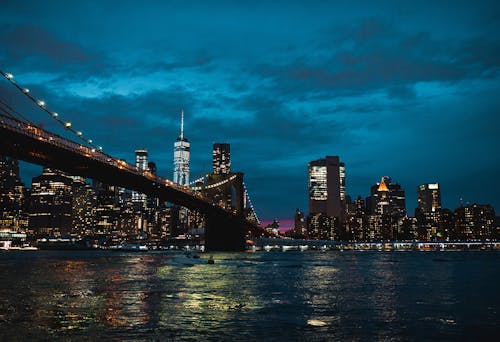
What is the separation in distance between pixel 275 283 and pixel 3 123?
1055 inches

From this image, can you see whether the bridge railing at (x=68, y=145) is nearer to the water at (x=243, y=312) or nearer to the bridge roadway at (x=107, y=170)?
the bridge roadway at (x=107, y=170)

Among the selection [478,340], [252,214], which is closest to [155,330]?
[478,340]

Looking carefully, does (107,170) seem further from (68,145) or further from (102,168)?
(68,145)

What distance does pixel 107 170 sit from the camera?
208 feet

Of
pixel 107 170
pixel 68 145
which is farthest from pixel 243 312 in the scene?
pixel 107 170

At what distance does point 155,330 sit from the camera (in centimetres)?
1727

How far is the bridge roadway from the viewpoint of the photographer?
160 ft

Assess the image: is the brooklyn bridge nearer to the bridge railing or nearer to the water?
the bridge railing

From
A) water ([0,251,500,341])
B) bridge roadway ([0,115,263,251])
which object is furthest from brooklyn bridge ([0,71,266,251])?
water ([0,251,500,341])

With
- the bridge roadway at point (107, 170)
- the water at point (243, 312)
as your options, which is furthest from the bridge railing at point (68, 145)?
the water at point (243, 312)

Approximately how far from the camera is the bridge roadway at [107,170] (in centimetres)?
4866

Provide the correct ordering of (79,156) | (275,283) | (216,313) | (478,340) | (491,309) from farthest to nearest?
(79,156) < (275,283) < (491,309) < (216,313) < (478,340)

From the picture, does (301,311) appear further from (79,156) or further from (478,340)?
(79,156)

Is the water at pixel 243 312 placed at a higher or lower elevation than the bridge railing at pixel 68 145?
lower
